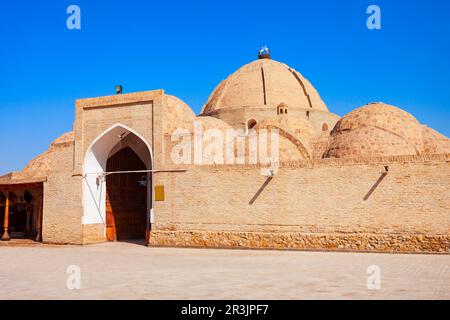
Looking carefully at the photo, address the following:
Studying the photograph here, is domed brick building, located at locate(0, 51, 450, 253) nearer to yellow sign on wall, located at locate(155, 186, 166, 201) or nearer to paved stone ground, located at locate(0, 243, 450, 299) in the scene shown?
yellow sign on wall, located at locate(155, 186, 166, 201)

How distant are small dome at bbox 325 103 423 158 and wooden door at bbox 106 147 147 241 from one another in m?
8.60

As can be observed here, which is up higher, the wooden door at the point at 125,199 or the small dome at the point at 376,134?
the small dome at the point at 376,134

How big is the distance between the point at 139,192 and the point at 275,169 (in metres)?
8.12

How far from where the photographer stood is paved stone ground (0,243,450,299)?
7162 millimetres

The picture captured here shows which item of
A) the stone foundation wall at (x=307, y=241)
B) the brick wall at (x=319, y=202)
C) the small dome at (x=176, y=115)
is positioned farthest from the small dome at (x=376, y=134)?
the small dome at (x=176, y=115)

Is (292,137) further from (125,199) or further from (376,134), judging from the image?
(125,199)

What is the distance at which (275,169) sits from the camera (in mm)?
15273

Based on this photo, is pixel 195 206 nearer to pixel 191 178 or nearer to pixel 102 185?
pixel 191 178

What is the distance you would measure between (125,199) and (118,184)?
0.76 meters

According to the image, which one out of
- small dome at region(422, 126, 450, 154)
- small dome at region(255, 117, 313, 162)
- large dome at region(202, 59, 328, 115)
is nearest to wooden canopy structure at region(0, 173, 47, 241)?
small dome at region(255, 117, 313, 162)

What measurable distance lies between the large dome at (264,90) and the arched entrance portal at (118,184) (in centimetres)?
908

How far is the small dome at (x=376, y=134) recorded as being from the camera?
1623 cm

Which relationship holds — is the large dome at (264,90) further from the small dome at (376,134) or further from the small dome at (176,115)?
the small dome at (376,134)

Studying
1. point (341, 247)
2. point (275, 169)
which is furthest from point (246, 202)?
point (341, 247)
